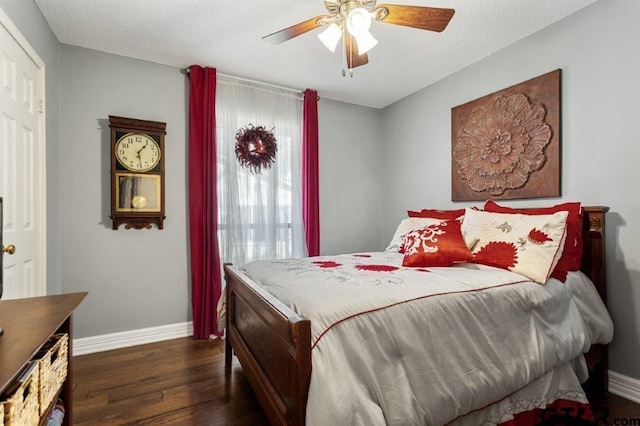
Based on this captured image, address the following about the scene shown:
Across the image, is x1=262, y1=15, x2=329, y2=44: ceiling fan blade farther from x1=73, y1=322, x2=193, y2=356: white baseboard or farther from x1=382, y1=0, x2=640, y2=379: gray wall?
x1=73, y1=322, x2=193, y2=356: white baseboard

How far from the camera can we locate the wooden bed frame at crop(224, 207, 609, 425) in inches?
45.4

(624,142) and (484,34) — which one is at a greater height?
(484,34)

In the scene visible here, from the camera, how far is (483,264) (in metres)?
2.02

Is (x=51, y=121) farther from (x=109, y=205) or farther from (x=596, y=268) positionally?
(x=596, y=268)

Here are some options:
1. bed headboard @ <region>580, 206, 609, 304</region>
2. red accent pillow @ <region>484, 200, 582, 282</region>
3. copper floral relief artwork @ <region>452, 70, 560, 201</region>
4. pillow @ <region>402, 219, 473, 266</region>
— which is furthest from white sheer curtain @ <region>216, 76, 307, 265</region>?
bed headboard @ <region>580, 206, 609, 304</region>

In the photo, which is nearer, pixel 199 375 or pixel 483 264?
pixel 483 264

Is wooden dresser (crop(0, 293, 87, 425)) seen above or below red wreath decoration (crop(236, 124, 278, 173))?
below

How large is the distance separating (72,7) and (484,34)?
3.05 metres

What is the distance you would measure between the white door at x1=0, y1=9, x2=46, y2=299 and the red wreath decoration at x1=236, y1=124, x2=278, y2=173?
5.01 ft

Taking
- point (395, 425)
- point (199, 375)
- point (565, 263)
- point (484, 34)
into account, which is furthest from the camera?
point (484, 34)

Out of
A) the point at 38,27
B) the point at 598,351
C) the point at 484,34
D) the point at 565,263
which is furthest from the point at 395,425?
the point at 38,27

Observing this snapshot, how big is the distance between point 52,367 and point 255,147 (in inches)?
96.9

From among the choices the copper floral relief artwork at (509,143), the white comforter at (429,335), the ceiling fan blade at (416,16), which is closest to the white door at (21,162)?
the white comforter at (429,335)

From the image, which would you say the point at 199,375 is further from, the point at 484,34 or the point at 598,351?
the point at 484,34
